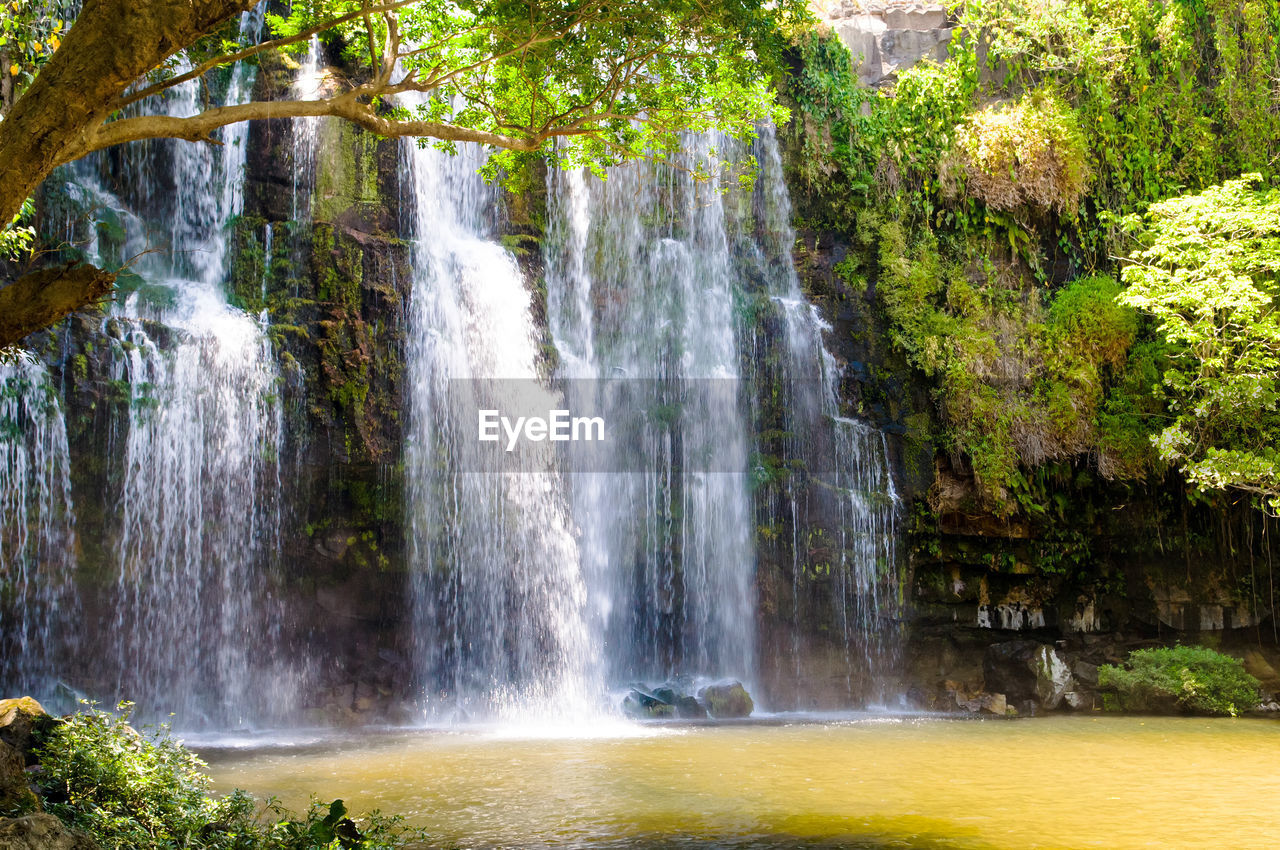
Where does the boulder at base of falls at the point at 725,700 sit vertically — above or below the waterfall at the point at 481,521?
below

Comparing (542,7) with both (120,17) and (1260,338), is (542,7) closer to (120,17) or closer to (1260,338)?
(120,17)

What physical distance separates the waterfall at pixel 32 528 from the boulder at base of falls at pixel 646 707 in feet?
25.7

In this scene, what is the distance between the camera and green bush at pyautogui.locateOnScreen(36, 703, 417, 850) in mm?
5062

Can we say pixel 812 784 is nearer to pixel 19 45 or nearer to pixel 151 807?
pixel 151 807

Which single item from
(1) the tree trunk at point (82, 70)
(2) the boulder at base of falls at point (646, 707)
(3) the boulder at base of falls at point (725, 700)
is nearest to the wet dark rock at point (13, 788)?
(1) the tree trunk at point (82, 70)

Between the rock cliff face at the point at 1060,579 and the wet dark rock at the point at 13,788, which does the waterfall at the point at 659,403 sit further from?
the wet dark rock at the point at 13,788

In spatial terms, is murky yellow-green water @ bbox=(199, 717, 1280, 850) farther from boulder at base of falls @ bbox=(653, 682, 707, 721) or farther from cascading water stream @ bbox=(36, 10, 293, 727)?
cascading water stream @ bbox=(36, 10, 293, 727)

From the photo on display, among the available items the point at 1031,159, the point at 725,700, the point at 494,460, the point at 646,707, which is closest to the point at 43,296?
the point at 494,460

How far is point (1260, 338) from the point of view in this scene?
13.4m

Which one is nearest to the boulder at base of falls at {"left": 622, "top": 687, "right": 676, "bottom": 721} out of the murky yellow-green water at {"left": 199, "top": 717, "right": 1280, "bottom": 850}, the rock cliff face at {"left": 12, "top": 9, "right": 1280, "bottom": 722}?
the murky yellow-green water at {"left": 199, "top": 717, "right": 1280, "bottom": 850}

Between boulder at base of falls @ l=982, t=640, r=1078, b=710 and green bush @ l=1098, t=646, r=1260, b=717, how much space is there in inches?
26.4

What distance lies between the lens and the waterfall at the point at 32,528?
12.2 meters

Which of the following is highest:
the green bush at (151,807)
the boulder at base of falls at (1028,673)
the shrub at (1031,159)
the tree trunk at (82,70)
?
the shrub at (1031,159)

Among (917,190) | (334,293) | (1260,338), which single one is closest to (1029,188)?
(917,190)
